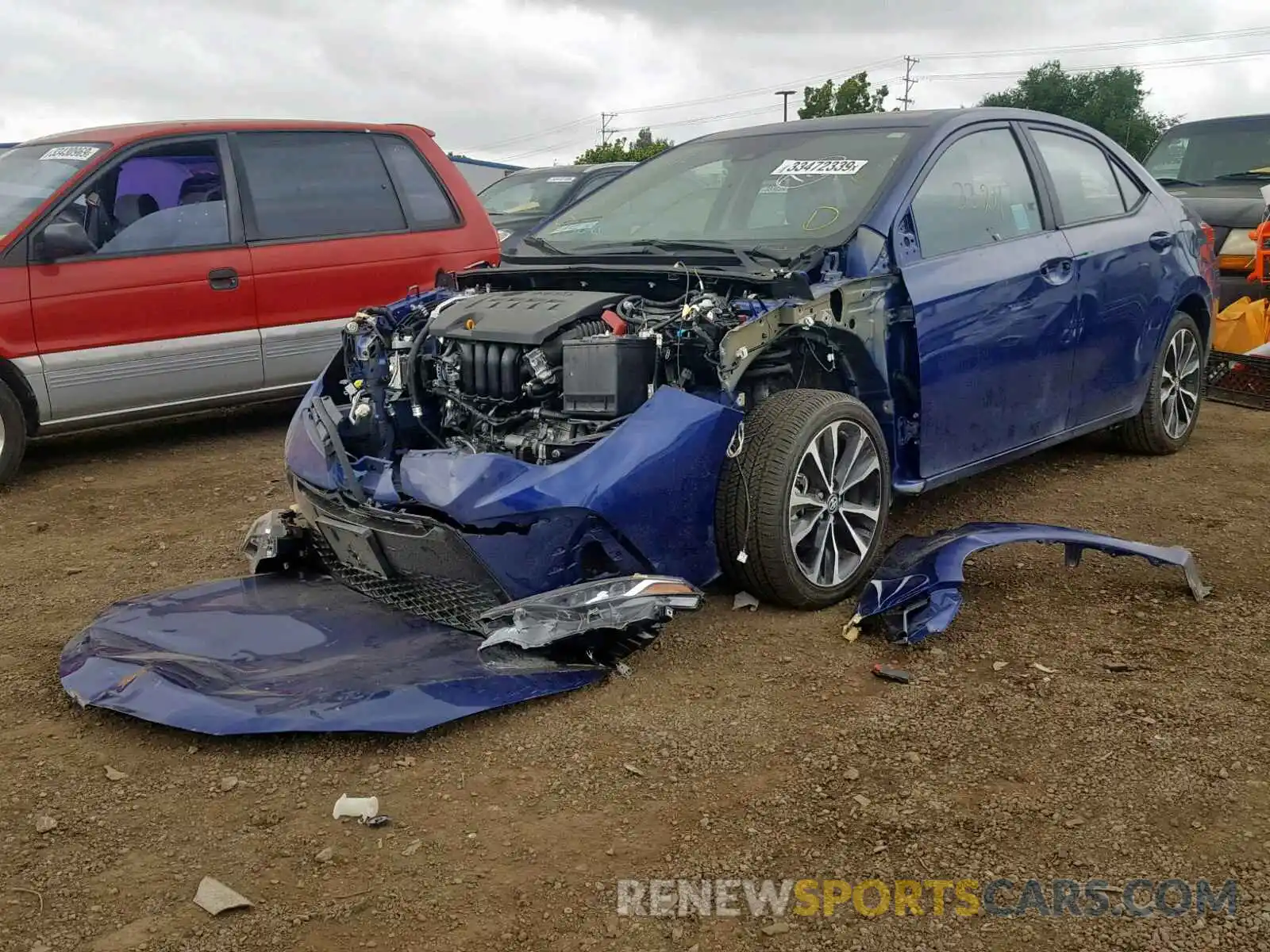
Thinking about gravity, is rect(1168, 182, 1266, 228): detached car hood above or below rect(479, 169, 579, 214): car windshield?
below

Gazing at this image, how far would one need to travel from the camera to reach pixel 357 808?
2.86 m

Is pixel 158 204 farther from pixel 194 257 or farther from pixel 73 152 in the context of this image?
pixel 73 152

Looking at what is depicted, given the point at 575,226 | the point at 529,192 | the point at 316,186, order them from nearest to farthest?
1. the point at 575,226
2. the point at 316,186
3. the point at 529,192

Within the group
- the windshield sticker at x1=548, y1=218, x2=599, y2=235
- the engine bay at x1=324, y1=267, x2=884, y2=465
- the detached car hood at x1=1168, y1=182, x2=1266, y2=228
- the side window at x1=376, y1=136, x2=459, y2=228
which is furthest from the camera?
the detached car hood at x1=1168, y1=182, x2=1266, y2=228

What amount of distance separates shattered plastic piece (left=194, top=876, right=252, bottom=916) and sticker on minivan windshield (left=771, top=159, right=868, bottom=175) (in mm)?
3380

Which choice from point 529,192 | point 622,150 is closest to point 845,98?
point 622,150

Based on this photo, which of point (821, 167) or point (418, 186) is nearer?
point (821, 167)

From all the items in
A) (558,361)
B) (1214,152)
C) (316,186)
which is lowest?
(558,361)

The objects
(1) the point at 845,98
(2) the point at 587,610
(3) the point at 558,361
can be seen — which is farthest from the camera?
(1) the point at 845,98

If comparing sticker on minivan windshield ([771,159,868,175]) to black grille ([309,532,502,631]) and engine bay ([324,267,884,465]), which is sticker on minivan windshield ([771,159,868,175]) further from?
black grille ([309,532,502,631])

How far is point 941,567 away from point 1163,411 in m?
2.89

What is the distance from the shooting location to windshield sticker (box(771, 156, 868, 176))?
4.64 meters

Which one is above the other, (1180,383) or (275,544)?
(1180,383)

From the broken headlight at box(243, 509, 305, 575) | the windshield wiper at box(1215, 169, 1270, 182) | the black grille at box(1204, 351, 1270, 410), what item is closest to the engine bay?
the broken headlight at box(243, 509, 305, 575)
